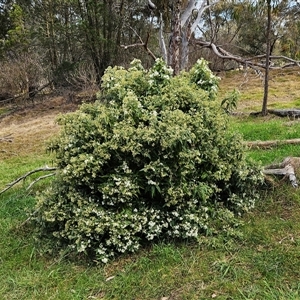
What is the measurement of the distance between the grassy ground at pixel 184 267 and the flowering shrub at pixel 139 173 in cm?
13

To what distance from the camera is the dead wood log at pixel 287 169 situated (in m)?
3.10

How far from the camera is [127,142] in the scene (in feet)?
8.05

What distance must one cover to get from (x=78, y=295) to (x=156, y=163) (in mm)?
994

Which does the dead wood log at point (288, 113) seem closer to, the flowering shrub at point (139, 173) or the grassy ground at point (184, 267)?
the grassy ground at point (184, 267)

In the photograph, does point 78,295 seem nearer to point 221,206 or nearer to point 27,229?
point 27,229

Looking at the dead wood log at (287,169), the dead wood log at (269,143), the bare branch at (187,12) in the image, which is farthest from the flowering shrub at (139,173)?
the bare branch at (187,12)

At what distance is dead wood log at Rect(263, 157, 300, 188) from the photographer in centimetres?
310

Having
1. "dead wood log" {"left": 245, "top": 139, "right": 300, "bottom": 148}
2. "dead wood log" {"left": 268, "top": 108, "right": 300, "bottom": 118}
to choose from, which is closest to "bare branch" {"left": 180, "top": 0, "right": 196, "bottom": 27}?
"dead wood log" {"left": 268, "top": 108, "right": 300, "bottom": 118}

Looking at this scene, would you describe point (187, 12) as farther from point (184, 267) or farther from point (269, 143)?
point (184, 267)

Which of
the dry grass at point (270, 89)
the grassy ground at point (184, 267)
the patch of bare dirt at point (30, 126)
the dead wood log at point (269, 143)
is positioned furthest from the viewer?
the dry grass at point (270, 89)

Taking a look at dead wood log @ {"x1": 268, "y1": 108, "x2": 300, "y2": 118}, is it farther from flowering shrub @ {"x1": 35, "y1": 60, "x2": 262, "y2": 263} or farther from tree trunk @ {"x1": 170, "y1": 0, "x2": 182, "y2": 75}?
flowering shrub @ {"x1": 35, "y1": 60, "x2": 262, "y2": 263}

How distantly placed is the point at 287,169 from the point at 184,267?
60.0 inches

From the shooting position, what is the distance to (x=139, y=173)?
2.51 metres

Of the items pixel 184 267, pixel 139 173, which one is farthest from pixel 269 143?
pixel 184 267
